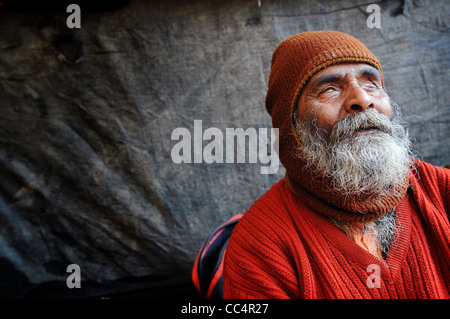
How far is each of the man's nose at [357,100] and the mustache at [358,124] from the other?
0.02 metres

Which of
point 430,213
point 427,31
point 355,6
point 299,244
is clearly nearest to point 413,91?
point 427,31

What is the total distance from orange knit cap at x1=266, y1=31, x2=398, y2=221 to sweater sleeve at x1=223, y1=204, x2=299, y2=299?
0.21 m

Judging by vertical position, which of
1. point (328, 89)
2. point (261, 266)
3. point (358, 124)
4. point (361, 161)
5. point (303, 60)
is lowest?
point (261, 266)

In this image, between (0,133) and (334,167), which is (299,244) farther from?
(0,133)

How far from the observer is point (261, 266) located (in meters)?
1.10

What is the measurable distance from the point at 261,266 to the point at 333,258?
268 mm

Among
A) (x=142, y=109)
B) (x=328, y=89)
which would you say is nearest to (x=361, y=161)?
(x=328, y=89)

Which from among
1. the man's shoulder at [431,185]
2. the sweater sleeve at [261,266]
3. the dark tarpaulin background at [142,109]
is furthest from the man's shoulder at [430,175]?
the dark tarpaulin background at [142,109]

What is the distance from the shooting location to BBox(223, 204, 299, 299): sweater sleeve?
3.48 feet

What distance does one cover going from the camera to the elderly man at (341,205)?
1052 mm

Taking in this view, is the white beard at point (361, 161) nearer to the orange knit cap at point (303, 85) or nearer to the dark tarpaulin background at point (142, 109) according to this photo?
the orange knit cap at point (303, 85)

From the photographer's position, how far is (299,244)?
1111 millimetres

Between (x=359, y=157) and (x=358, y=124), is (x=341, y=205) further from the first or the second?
(x=358, y=124)

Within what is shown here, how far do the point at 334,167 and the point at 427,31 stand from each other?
189 centimetres
